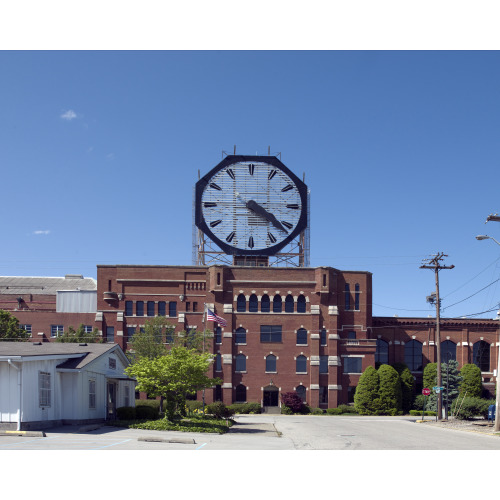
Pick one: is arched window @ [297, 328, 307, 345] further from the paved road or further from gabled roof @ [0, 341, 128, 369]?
the paved road

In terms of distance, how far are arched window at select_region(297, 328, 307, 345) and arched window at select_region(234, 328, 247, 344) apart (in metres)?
5.49

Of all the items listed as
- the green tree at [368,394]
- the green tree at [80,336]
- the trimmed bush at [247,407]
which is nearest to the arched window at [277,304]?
the trimmed bush at [247,407]

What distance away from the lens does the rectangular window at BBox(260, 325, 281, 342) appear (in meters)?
66.1

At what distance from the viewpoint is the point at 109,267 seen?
6725 centimetres

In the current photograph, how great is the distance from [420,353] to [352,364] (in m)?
8.60

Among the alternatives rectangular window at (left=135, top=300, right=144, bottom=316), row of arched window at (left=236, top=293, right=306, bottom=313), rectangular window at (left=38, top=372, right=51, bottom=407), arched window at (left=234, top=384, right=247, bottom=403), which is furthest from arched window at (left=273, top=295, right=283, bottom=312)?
rectangular window at (left=38, top=372, right=51, bottom=407)

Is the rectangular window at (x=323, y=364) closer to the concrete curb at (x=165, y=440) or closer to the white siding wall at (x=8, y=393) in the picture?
the concrete curb at (x=165, y=440)

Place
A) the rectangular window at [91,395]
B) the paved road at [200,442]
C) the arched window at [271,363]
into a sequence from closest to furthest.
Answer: the paved road at [200,442] → the rectangular window at [91,395] → the arched window at [271,363]

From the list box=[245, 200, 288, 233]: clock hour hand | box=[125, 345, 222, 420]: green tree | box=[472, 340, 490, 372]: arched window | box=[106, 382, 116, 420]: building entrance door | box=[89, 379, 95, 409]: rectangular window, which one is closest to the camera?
box=[125, 345, 222, 420]: green tree

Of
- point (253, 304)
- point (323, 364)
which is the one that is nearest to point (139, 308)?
point (253, 304)

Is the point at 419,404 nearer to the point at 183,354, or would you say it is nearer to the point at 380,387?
the point at 380,387

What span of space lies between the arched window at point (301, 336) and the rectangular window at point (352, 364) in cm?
468

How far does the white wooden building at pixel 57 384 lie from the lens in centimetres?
2553

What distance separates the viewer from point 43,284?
85.7 meters
